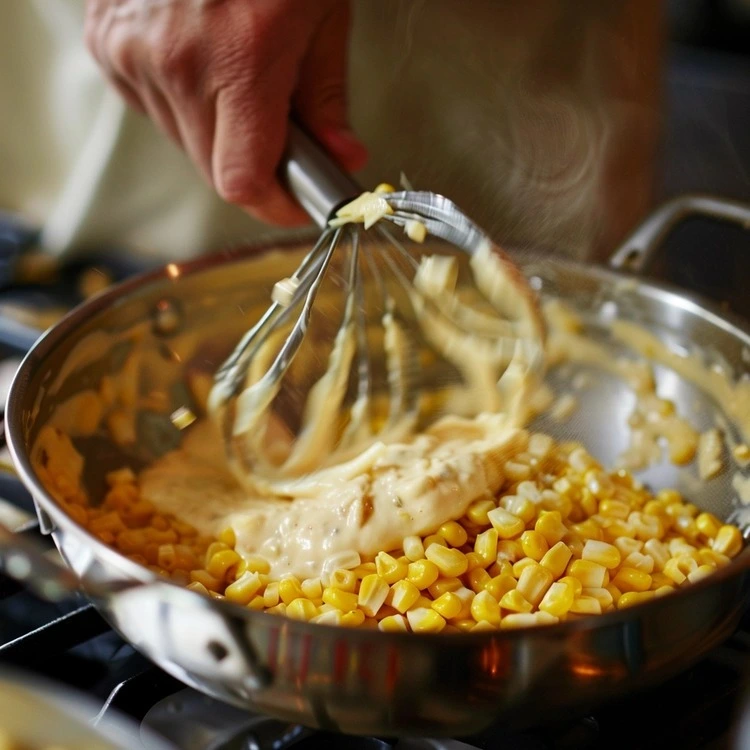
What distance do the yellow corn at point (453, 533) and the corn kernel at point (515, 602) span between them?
0.08m

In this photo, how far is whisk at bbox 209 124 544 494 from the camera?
90cm

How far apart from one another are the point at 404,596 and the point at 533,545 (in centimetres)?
12

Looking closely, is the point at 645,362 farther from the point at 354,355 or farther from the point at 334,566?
the point at 334,566

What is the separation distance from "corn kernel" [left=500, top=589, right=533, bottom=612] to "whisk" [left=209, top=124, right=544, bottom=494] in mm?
207

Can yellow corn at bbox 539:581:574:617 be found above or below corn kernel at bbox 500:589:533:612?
above

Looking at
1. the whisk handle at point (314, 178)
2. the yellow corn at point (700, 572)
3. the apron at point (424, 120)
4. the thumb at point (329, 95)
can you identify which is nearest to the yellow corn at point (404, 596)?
the yellow corn at point (700, 572)

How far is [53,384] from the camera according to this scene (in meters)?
0.93

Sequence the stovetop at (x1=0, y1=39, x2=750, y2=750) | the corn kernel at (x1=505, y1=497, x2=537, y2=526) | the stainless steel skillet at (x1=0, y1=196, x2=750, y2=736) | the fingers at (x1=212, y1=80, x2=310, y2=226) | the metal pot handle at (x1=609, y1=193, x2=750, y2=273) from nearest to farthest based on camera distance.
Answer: the stainless steel skillet at (x1=0, y1=196, x2=750, y2=736)
the stovetop at (x1=0, y1=39, x2=750, y2=750)
the corn kernel at (x1=505, y1=497, x2=537, y2=526)
the fingers at (x1=212, y1=80, x2=310, y2=226)
the metal pot handle at (x1=609, y1=193, x2=750, y2=273)

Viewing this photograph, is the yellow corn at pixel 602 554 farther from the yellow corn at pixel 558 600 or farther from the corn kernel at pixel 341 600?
the corn kernel at pixel 341 600

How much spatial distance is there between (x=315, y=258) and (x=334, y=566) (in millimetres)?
331

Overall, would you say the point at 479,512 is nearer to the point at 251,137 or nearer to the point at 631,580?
the point at 631,580

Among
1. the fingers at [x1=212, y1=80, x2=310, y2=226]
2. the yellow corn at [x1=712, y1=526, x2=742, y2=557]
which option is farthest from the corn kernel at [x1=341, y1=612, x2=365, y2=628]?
the fingers at [x1=212, y1=80, x2=310, y2=226]

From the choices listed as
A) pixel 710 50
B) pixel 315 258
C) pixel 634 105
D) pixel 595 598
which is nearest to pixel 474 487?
pixel 595 598

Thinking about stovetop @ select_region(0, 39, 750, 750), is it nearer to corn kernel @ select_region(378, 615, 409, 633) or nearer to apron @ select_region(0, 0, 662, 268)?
corn kernel @ select_region(378, 615, 409, 633)
